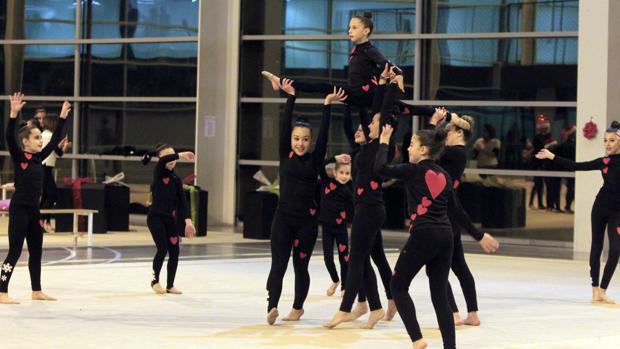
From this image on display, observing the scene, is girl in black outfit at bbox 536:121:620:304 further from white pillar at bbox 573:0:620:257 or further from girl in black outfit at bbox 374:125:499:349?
white pillar at bbox 573:0:620:257

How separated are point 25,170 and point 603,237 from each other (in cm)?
575

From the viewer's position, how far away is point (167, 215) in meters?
12.5

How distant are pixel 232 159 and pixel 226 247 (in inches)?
182

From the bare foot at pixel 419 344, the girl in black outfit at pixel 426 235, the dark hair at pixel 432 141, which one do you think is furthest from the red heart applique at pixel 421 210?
the bare foot at pixel 419 344

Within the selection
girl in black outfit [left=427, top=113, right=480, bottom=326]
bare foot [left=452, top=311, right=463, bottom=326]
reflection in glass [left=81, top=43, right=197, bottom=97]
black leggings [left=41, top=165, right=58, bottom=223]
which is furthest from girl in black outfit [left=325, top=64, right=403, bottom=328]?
reflection in glass [left=81, top=43, right=197, bottom=97]

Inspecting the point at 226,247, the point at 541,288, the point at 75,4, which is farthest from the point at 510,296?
the point at 75,4

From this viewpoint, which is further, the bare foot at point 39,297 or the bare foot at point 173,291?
the bare foot at point 173,291

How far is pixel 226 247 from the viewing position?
59.5 feet

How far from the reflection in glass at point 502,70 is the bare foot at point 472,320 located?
9811 mm

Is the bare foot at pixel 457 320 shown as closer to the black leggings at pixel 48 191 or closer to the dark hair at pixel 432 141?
the dark hair at pixel 432 141

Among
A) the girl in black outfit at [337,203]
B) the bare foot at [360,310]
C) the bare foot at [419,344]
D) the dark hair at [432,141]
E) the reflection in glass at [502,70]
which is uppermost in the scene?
the reflection in glass at [502,70]

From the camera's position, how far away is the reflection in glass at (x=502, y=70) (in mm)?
19547

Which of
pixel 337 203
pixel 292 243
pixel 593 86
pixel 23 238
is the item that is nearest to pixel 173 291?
pixel 23 238

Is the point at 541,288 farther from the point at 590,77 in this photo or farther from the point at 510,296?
the point at 590,77
